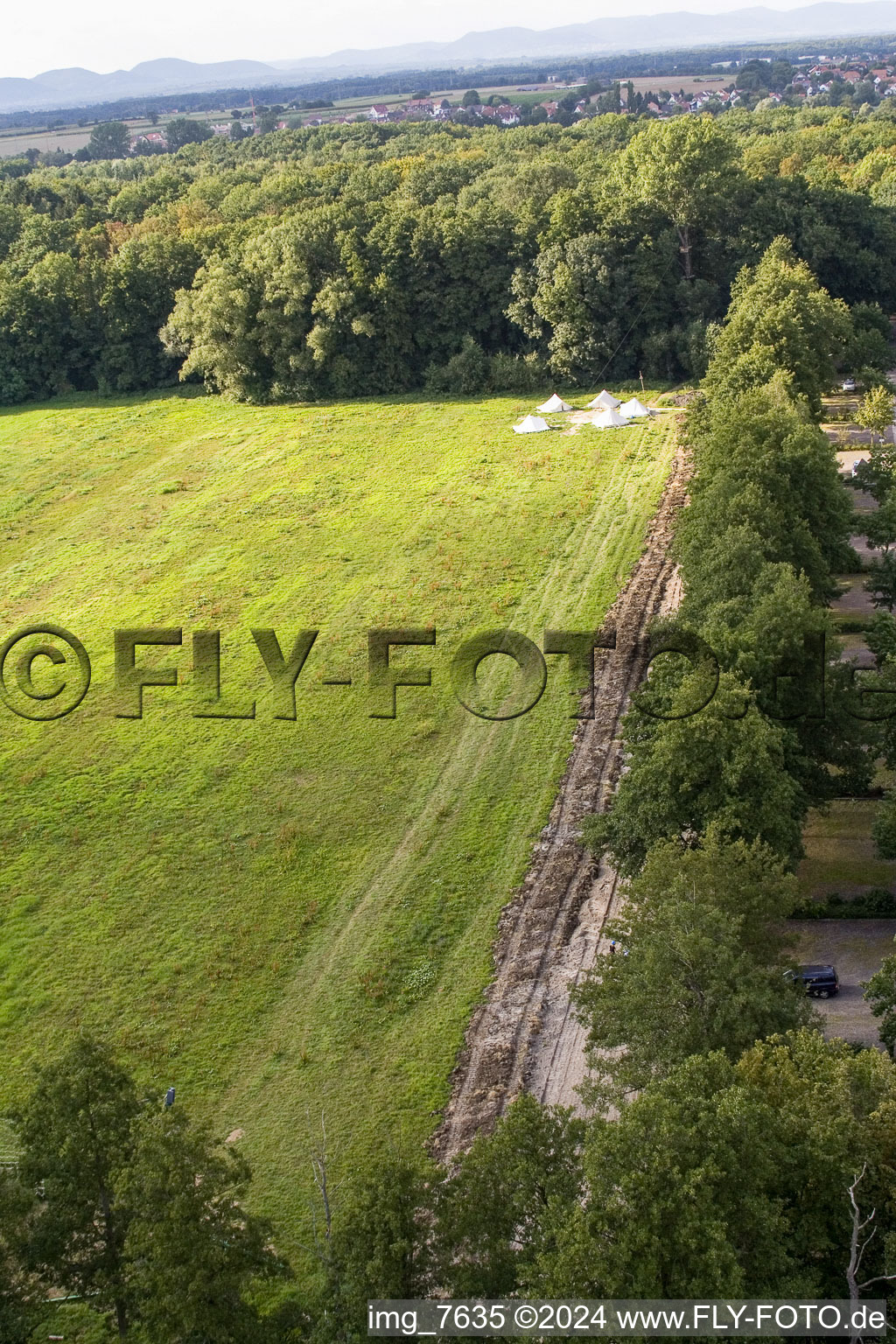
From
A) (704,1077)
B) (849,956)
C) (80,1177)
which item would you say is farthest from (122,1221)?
(849,956)

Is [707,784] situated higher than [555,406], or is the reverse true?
[555,406]

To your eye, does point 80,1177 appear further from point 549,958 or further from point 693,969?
point 549,958

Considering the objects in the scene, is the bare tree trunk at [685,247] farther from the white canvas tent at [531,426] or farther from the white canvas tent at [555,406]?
the white canvas tent at [531,426]

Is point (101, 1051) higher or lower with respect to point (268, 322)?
lower

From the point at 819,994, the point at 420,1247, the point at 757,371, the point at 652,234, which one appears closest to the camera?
the point at 420,1247

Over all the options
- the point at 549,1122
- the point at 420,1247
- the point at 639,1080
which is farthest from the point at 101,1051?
the point at 639,1080

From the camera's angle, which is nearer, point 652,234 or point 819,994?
point 819,994

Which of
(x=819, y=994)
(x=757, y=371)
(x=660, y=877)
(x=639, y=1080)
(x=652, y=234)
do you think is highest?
(x=652, y=234)

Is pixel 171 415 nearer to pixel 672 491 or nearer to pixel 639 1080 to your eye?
pixel 672 491

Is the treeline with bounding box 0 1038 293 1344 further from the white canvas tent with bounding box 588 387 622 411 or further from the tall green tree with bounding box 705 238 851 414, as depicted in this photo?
the white canvas tent with bounding box 588 387 622 411
